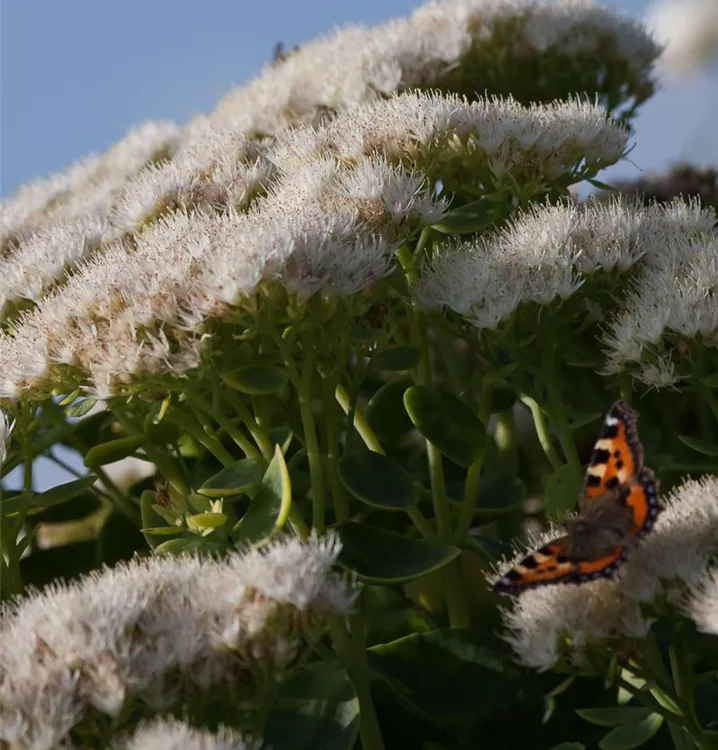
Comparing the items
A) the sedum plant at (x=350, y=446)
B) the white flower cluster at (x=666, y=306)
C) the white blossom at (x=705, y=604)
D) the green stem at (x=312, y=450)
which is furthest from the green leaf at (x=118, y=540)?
the white blossom at (x=705, y=604)

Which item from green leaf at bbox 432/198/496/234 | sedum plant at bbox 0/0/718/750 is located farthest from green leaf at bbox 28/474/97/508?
green leaf at bbox 432/198/496/234

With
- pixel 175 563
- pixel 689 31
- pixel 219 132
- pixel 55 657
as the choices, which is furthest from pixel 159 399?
pixel 689 31

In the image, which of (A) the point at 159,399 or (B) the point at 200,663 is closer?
(B) the point at 200,663

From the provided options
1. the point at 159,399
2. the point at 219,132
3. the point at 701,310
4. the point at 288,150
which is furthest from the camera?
the point at 219,132

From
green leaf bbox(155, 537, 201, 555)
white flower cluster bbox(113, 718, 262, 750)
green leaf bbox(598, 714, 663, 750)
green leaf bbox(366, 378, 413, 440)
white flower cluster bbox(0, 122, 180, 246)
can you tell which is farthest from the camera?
white flower cluster bbox(0, 122, 180, 246)

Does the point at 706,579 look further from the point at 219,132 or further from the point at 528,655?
the point at 219,132

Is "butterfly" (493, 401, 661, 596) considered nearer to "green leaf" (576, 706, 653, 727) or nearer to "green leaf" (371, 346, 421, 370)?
"green leaf" (576, 706, 653, 727)
